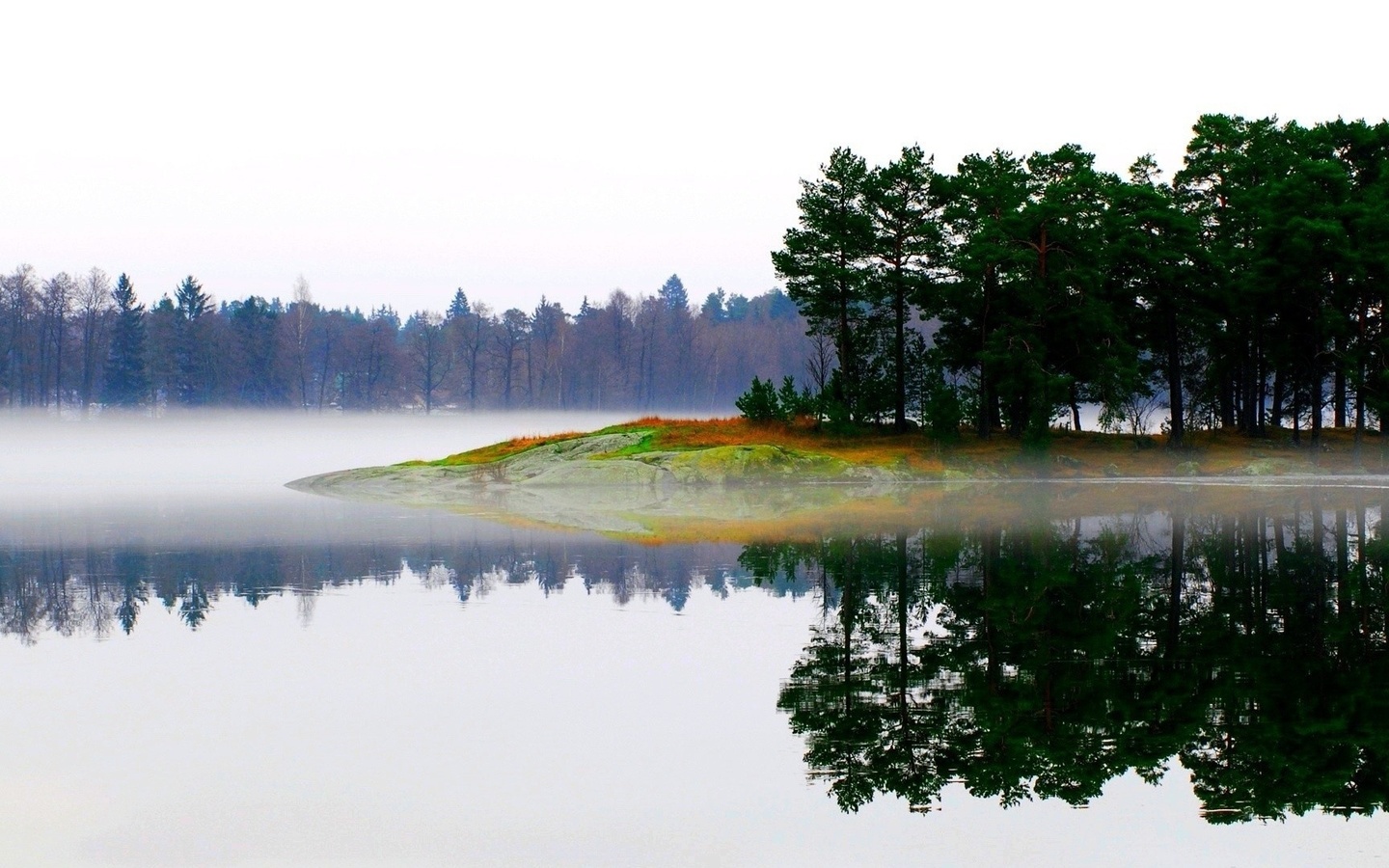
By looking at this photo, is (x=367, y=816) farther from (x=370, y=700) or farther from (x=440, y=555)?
(x=440, y=555)

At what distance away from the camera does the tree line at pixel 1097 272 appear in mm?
50062

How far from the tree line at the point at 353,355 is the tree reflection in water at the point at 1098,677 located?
113318 mm

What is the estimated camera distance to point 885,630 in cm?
1547

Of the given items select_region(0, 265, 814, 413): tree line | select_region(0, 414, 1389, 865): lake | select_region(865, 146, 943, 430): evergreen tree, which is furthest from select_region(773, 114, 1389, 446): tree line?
select_region(0, 265, 814, 413): tree line

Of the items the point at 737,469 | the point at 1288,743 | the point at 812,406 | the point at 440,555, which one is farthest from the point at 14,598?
the point at 812,406

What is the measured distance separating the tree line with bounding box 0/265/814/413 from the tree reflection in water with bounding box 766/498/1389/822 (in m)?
113

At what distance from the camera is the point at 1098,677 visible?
1256cm

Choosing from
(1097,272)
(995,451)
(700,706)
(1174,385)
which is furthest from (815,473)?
(700,706)

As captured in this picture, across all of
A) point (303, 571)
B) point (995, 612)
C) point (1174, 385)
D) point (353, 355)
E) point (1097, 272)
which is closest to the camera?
point (995, 612)

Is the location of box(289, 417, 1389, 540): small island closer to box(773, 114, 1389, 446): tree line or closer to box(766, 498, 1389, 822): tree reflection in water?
box(773, 114, 1389, 446): tree line

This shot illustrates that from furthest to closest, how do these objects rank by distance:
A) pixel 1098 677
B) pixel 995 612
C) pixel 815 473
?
pixel 815 473 < pixel 995 612 < pixel 1098 677

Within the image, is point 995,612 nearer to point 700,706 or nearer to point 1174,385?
point 700,706

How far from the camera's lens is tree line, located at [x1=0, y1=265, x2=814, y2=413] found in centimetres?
11944

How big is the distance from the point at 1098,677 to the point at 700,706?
4.21 m
